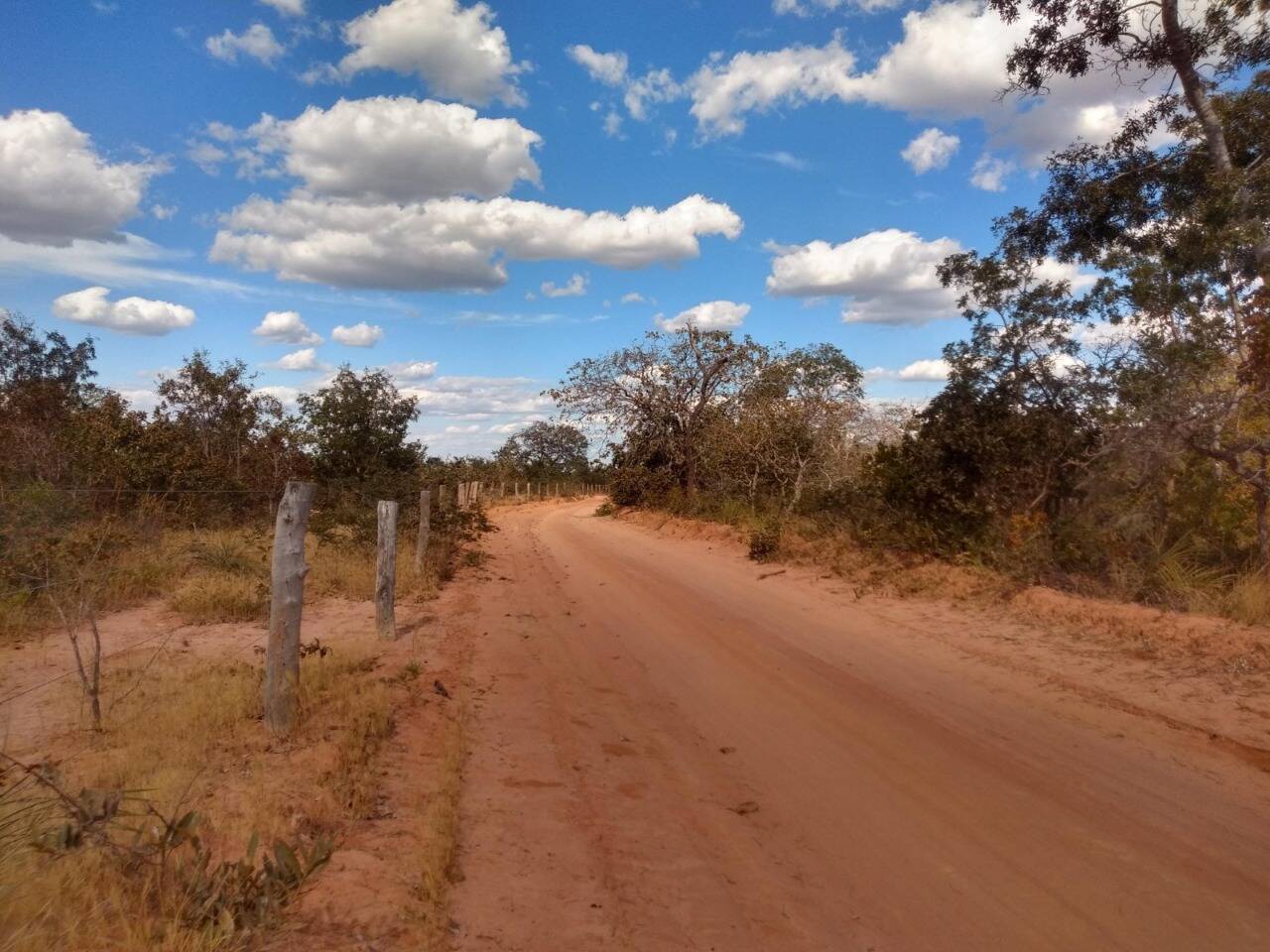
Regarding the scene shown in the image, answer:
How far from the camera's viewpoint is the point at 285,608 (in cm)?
614

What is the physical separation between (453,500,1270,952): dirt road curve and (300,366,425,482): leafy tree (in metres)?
11.2

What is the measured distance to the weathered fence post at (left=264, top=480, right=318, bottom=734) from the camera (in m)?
6.07

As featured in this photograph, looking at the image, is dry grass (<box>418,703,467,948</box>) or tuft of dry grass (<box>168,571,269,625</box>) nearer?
dry grass (<box>418,703,467,948</box>)

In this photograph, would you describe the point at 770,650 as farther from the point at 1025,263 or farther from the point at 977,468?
the point at 1025,263

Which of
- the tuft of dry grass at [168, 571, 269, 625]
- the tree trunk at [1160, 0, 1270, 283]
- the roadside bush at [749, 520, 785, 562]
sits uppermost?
the tree trunk at [1160, 0, 1270, 283]

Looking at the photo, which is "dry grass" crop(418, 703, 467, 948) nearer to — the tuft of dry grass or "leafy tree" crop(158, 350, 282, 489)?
the tuft of dry grass

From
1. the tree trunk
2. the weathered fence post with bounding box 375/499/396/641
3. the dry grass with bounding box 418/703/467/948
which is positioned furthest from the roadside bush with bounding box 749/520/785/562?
the dry grass with bounding box 418/703/467/948

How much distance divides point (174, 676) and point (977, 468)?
439 inches

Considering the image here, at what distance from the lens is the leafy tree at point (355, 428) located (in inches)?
751

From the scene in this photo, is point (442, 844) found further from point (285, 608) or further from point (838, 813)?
point (285, 608)

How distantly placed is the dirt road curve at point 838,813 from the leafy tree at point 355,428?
443 inches

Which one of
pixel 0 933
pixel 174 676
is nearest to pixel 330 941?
pixel 0 933

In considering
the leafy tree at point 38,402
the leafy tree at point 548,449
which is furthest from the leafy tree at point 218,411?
the leafy tree at point 548,449

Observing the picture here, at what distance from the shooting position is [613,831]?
4.76m
